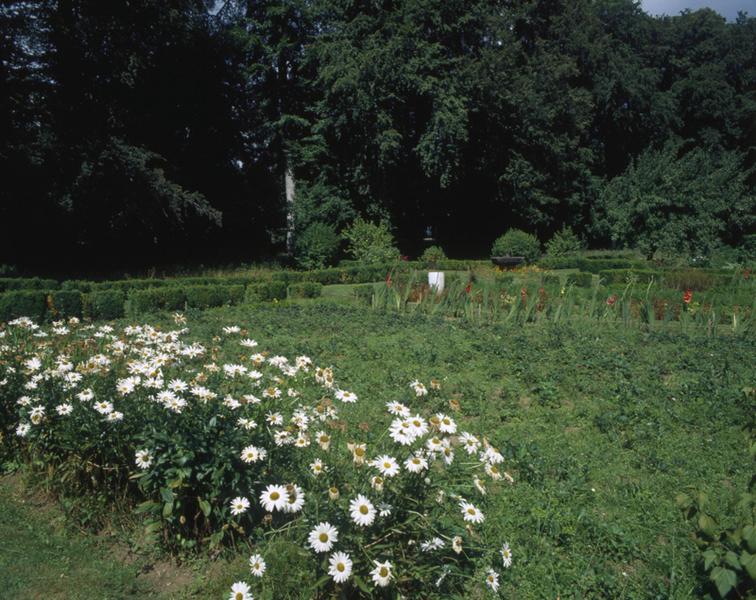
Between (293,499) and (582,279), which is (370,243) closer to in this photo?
(582,279)

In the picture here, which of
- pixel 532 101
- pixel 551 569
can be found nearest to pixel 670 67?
pixel 532 101

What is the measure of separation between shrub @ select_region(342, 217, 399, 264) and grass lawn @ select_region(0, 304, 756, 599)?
1213 centimetres

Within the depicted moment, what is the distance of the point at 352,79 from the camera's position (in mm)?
20188

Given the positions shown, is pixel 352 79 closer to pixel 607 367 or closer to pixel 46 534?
pixel 607 367

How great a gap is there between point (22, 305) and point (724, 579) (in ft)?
30.3

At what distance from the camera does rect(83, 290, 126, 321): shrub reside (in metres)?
9.41

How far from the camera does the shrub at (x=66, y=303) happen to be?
354 inches

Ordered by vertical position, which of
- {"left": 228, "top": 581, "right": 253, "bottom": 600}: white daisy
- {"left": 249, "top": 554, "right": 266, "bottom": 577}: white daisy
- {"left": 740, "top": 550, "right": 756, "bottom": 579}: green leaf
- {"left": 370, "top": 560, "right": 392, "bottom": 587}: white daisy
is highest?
{"left": 740, "top": 550, "right": 756, "bottom": 579}: green leaf

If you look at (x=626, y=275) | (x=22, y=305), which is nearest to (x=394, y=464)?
(x=22, y=305)

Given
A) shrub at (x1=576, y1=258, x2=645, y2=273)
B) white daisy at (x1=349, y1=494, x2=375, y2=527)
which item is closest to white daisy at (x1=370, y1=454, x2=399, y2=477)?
white daisy at (x1=349, y1=494, x2=375, y2=527)

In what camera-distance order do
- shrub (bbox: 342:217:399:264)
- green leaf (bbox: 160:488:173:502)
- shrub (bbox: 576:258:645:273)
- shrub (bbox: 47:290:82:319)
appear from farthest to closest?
shrub (bbox: 342:217:399:264) → shrub (bbox: 576:258:645:273) → shrub (bbox: 47:290:82:319) → green leaf (bbox: 160:488:173:502)

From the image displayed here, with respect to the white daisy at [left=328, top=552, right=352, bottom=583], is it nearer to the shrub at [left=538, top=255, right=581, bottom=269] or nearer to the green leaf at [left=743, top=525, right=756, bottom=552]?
the green leaf at [left=743, top=525, right=756, bottom=552]

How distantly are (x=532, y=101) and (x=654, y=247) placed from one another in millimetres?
6476

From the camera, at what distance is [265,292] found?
37.4 feet
